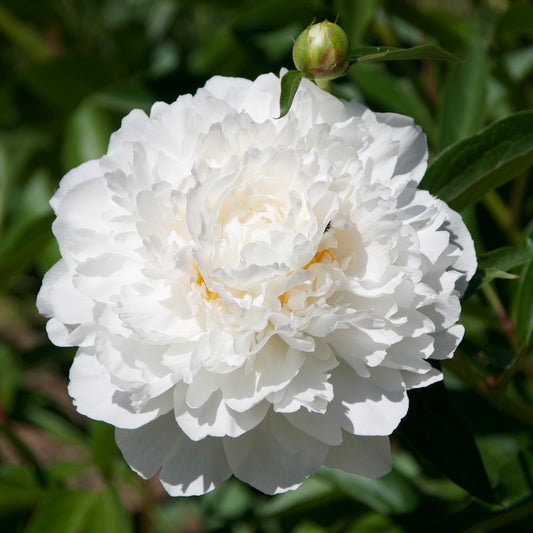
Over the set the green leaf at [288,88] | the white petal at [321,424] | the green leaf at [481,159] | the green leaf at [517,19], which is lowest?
the white petal at [321,424]

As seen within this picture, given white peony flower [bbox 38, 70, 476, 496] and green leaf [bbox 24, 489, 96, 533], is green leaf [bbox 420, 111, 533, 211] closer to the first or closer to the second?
white peony flower [bbox 38, 70, 476, 496]

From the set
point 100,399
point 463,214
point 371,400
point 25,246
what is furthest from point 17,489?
point 463,214

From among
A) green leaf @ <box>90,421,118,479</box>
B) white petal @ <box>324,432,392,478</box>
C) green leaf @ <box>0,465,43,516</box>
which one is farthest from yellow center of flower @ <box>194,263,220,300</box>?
green leaf @ <box>0,465,43,516</box>

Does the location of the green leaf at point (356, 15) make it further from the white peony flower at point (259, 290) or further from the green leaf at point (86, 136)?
the green leaf at point (86, 136)

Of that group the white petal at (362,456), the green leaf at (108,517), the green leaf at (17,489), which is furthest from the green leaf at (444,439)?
the green leaf at (17,489)

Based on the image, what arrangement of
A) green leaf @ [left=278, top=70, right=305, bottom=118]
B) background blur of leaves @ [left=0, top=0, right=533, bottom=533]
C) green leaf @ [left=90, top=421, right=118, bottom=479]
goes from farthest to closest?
green leaf @ [left=90, top=421, right=118, bottom=479]
background blur of leaves @ [left=0, top=0, right=533, bottom=533]
green leaf @ [left=278, top=70, right=305, bottom=118]

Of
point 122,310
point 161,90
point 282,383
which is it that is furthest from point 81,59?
point 282,383
